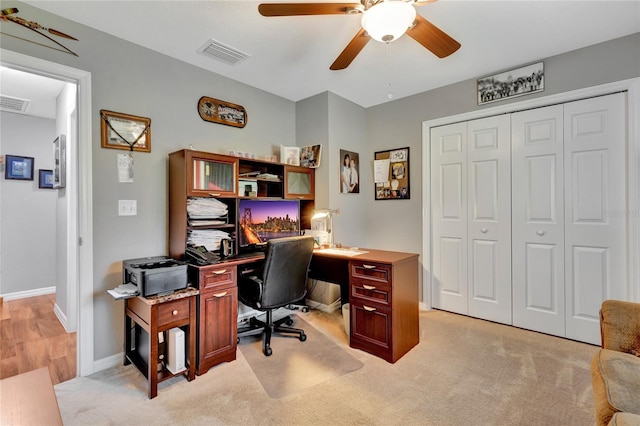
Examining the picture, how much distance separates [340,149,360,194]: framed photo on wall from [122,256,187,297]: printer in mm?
2052

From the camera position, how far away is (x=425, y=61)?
268 centimetres

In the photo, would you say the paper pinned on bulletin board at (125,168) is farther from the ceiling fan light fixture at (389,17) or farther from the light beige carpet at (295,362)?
the ceiling fan light fixture at (389,17)

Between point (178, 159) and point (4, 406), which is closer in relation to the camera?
point (4, 406)

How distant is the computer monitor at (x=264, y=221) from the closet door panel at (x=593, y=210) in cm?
265

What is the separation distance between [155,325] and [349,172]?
2.58 metres

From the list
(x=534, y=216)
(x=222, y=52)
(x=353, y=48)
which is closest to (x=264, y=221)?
(x=222, y=52)

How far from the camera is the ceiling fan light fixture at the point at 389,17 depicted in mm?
1355

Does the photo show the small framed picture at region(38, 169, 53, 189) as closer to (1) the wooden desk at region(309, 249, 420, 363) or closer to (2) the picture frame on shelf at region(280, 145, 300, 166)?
(2) the picture frame on shelf at region(280, 145, 300, 166)

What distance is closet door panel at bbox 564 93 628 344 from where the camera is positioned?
7.84 ft

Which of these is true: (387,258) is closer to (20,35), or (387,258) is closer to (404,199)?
(404,199)

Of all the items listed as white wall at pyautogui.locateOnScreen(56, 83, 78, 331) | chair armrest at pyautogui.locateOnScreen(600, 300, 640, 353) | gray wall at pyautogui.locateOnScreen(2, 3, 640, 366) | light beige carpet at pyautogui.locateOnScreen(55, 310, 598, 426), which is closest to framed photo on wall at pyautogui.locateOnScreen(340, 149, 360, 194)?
gray wall at pyautogui.locateOnScreen(2, 3, 640, 366)

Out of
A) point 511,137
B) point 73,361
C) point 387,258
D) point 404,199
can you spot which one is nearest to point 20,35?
point 73,361

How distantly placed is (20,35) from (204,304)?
2.13 metres

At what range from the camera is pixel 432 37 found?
1691mm
